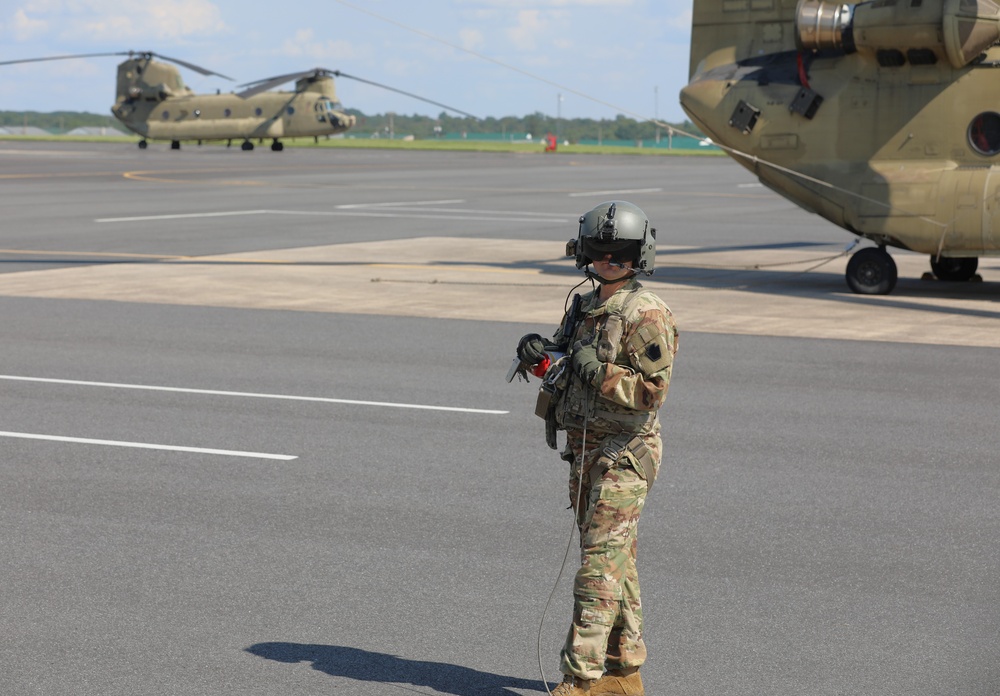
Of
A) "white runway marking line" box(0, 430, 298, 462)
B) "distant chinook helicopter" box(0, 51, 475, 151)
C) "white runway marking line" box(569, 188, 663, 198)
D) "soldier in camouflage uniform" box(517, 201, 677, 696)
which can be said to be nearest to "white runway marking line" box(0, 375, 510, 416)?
"white runway marking line" box(0, 430, 298, 462)

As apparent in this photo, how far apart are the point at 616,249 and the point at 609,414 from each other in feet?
2.00

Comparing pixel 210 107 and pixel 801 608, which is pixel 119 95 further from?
pixel 801 608

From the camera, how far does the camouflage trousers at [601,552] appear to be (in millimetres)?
4969

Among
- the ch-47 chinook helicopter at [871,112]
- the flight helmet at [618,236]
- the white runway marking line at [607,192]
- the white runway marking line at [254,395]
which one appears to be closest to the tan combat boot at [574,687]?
the flight helmet at [618,236]

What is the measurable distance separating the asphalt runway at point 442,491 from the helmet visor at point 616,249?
5.64 ft

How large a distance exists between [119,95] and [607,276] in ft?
267

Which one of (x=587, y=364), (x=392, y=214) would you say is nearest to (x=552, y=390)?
(x=587, y=364)

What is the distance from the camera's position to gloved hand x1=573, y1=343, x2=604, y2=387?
4934mm

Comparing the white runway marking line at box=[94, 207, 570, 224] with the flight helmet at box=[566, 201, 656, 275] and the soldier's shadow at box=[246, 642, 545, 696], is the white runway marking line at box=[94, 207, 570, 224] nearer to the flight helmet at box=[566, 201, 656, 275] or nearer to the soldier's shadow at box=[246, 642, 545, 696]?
the soldier's shadow at box=[246, 642, 545, 696]

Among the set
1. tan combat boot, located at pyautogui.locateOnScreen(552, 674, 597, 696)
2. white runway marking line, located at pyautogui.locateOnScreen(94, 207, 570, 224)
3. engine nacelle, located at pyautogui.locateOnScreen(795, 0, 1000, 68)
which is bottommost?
tan combat boot, located at pyautogui.locateOnScreen(552, 674, 597, 696)

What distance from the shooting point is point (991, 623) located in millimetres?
6199

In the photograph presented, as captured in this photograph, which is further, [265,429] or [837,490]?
[265,429]

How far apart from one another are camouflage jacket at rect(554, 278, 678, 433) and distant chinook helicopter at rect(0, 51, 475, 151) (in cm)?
7043

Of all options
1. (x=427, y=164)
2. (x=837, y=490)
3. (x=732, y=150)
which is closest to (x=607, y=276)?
(x=837, y=490)
